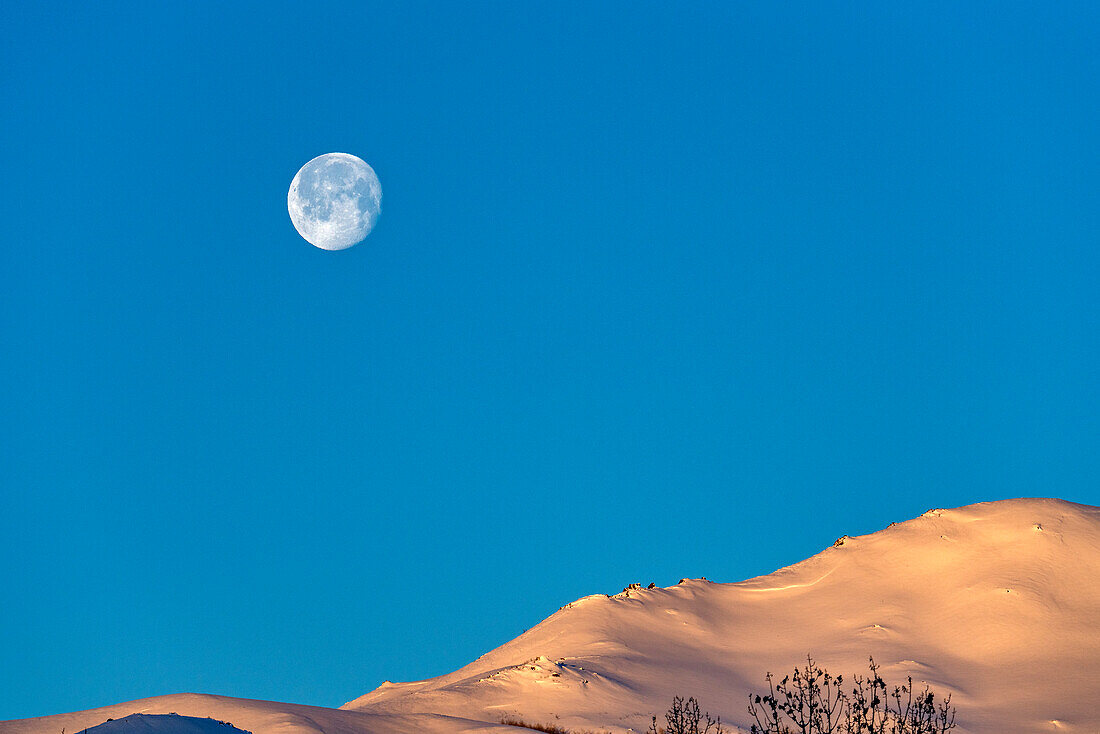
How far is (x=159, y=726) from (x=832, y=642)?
24.5 meters

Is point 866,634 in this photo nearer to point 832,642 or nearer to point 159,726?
point 832,642

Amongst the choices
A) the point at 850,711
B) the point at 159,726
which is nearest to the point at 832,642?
the point at 850,711

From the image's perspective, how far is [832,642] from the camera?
1464 inches

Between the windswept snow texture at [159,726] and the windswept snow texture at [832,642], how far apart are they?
4209 millimetres

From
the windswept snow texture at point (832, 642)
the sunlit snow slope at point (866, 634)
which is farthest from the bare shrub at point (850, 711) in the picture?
the sunlit snow slope at point (866, 634)

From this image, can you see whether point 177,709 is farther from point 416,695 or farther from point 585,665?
point 585,665

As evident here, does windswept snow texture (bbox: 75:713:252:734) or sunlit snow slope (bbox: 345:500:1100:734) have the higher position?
sunlit snow slope (bbox: 345:500:1100:734)

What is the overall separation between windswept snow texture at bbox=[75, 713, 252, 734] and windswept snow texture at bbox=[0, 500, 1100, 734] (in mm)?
4209

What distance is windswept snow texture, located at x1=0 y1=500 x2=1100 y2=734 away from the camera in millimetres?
29562

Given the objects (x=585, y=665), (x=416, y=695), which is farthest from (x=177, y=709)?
(x=585, y=665)

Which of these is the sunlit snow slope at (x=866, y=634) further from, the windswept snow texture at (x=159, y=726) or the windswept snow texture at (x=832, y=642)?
the windswept snow texture at (x=159, y=726)

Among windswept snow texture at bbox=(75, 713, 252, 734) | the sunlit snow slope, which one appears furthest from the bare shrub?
windswept snow texture at bbox=(75, 713, 252, 734)

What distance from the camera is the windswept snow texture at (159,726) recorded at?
19.0 meters

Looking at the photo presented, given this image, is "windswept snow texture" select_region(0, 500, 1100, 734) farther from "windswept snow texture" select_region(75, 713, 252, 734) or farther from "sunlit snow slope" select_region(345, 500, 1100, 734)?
"windswept snow texture" select_region(75, 713, 252, 734)
